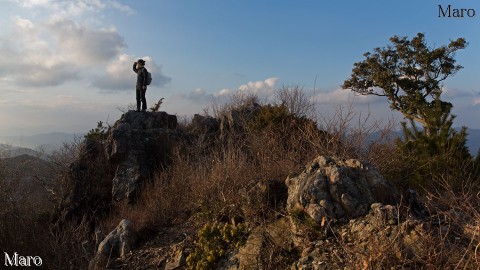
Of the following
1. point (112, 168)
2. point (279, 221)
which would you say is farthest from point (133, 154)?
point (279, 221)

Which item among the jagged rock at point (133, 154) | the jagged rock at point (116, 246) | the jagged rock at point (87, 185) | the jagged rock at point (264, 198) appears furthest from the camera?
the jagged rock at point (87, 185)

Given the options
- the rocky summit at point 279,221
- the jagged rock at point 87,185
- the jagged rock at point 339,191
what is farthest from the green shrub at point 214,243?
the jagged rock at point 87,185

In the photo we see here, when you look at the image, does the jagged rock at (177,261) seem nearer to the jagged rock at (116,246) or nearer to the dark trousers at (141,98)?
the jagged rock at (116,246)

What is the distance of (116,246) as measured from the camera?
6688 mm

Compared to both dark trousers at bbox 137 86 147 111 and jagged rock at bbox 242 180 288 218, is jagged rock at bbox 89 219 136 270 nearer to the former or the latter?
jagged rock at bbox 242 180 288 218

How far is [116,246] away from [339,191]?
3729mm

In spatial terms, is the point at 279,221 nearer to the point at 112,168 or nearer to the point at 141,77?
the point at 112,168

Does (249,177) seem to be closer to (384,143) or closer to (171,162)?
(384,143)

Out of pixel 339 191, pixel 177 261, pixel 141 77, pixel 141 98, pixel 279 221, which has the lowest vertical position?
pixel 177 261

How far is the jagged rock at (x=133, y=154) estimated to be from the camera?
433 inches

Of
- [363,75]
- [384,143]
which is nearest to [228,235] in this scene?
[384,143]

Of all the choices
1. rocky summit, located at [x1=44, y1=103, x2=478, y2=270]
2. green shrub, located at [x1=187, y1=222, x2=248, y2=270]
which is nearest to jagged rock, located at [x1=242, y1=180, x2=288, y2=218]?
rocky summit, located at [x1=44, y1=103, x2=478, y2=270]

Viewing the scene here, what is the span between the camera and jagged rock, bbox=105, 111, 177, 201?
11000 mm

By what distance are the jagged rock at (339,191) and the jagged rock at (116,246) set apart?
2.86 m
